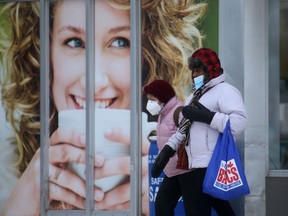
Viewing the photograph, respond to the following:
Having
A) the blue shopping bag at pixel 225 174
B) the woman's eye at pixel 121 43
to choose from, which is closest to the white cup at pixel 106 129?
the woman's eye at pixel 121 43

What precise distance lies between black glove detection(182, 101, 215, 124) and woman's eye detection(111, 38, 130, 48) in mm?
2671

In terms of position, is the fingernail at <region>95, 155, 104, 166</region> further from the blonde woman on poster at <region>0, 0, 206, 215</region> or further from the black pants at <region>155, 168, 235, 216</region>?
the black pants at <region>155, 168, 235, 216</region>

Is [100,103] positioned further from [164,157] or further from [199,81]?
[199,81]

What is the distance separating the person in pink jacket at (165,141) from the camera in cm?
728

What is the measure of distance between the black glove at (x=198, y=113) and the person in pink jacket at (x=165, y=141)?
461 mm

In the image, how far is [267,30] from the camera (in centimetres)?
876

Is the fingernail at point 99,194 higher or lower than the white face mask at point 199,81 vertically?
lower

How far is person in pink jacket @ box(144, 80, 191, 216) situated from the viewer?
7.28 meters

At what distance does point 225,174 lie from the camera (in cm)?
652

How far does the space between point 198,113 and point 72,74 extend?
3.12 metres

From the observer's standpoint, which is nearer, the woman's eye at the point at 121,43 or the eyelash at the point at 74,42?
the woman's eye at the point at 121,43

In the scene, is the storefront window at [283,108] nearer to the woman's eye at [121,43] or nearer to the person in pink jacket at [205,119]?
the woman's eye at [121,43]

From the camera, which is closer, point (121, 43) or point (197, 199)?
point (197, 199)

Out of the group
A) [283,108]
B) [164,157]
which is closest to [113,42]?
[283,108]
